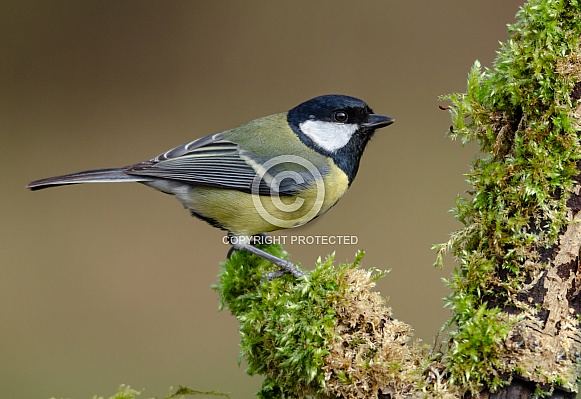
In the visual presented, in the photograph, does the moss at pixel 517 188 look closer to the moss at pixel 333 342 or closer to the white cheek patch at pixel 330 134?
the moss at pixel 333 342

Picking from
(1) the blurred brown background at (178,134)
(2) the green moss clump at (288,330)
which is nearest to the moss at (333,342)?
(2) the green moss clump at (288,330)

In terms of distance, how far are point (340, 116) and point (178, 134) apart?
9.11 feet

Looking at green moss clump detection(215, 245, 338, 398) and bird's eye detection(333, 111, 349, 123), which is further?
bird's eye detection(333, 111, 349, 123)

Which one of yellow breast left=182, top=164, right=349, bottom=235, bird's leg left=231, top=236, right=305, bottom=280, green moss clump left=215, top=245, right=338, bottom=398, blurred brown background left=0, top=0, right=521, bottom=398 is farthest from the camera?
blurred brown background left=0, top=0, right=521, bottom=398

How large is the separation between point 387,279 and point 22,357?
7.70 feet

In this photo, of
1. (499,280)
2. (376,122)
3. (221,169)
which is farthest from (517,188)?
(221,169)

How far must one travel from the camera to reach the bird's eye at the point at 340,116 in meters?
2.29

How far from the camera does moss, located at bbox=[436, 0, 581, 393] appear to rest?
1.41 m

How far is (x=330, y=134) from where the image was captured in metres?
2.33

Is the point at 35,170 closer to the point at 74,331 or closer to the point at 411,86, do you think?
the point at 74,331

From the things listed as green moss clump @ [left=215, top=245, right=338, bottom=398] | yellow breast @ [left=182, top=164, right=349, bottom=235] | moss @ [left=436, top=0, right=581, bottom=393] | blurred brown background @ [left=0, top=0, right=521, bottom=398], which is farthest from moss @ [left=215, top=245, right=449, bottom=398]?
blurred brown background @ [left=0, top=0, right=521, bottom=398]

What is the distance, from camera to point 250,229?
7.44ft

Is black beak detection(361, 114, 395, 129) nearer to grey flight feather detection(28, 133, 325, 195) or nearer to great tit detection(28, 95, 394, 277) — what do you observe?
great tit detection(28, 95, 394, 277)

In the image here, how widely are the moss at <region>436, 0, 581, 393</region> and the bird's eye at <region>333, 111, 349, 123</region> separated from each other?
2.62 ft
